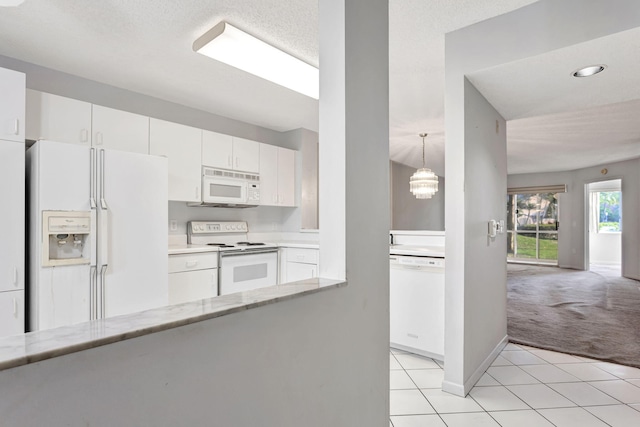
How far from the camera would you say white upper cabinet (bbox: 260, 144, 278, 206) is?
4.13m

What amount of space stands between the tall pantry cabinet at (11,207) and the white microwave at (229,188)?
61.8 inches

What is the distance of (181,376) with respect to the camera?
0.77 meters

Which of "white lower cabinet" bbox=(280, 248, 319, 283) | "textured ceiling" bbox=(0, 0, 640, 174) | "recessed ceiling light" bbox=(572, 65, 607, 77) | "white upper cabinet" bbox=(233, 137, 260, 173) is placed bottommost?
"white lower cabinet" bbox=(280, 248, 319, 283)

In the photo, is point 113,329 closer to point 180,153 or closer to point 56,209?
point 56,209

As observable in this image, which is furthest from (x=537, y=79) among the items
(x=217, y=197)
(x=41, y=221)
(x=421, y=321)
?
(x=41, y=221)

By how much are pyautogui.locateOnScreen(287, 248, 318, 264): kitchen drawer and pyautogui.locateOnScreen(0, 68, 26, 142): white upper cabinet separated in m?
2.46

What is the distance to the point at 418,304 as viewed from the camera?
2.81 m

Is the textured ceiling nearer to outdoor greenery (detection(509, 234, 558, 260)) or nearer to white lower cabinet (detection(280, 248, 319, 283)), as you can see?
white lower cabinet (detection(280, 248, 319, 283))

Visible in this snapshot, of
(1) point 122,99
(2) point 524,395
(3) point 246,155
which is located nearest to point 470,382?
(2) point 524,395

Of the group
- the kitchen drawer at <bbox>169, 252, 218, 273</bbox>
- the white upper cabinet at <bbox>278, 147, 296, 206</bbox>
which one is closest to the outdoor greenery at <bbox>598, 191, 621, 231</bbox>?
the white upper cabinet at <bbox>278, 147, 296, 206</bbox>

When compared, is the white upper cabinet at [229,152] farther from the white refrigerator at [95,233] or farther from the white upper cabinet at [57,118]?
the white upper cabinet at [57,118]

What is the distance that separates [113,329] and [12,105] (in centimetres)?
229

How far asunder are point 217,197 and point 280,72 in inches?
62.4

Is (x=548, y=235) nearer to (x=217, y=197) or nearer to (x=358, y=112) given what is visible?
(x=217, y=197)
